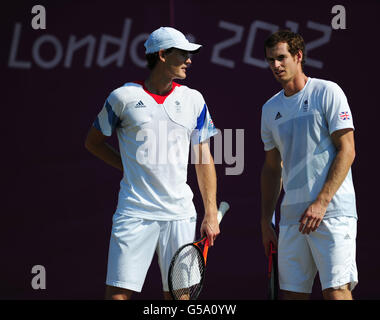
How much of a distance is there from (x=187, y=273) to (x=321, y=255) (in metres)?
0.74

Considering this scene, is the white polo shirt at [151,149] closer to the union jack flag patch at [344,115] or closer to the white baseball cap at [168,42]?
the white baseball cap at [168,42]

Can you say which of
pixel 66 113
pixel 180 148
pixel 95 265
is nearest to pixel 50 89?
pixel 66 113

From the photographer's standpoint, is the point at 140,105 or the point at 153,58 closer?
the point at 140,105

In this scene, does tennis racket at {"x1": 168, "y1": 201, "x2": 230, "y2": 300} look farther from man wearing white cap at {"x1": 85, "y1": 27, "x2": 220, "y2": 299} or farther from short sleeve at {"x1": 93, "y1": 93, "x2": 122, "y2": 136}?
short sleeve at {"x1": 93, "y1": 93, "x2": 122, "y2": 136}

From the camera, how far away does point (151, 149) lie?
415 cm

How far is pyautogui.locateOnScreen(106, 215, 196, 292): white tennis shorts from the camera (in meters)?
4.14

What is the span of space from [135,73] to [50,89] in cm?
73

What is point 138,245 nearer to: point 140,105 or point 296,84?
point 140,105

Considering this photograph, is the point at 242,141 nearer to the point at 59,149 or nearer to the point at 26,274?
the point at 59,149

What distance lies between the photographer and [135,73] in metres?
6.18

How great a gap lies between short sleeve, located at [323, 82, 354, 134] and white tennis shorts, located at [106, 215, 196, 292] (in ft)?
3.16

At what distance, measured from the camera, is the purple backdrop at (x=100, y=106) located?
5926 mm

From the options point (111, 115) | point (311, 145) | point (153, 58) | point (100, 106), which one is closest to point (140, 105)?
point (111, 115)

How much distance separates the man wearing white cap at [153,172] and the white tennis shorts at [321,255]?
0.44 metres
